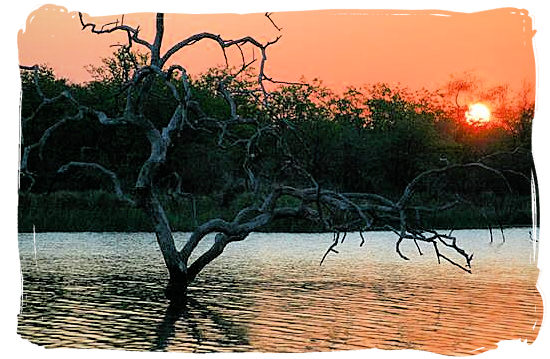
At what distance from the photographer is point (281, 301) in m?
6.57

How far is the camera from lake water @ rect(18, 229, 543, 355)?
17.0 feet

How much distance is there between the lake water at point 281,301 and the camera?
519 cm

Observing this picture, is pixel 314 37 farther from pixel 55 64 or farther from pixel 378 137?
pixel 378 137

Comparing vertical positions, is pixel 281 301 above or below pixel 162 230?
below

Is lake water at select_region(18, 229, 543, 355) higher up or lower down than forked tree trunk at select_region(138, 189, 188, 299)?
lower down

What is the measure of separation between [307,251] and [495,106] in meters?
3.93

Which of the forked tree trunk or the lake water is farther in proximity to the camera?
the forked tree trunk

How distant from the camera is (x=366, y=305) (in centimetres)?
652

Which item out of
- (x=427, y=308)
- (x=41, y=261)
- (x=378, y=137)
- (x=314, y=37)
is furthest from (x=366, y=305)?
(x=378, y=137)

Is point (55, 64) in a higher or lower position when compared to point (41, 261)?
higher

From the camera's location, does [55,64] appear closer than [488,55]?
No

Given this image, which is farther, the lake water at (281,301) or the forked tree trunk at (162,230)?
the forked tree trunk at (162,230)

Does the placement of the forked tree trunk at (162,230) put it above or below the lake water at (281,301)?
above

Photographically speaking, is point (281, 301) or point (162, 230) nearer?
point (162, 230)
